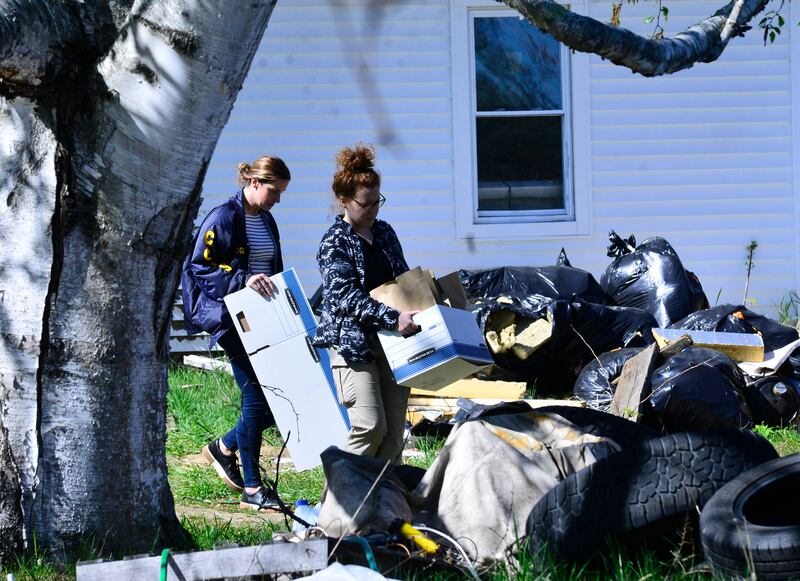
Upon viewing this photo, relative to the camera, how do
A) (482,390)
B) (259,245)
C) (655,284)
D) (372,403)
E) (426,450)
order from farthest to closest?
(655,284), (482,390), (426,450), (259,245), (372,403)

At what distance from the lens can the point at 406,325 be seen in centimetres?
472

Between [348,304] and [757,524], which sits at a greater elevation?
[348,304]

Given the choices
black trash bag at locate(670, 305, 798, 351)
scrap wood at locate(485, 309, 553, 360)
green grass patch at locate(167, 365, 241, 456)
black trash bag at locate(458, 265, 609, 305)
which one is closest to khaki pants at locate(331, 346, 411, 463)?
green grass patch at locate(167, 365, 241, 456)

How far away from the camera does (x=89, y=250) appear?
12.1ft

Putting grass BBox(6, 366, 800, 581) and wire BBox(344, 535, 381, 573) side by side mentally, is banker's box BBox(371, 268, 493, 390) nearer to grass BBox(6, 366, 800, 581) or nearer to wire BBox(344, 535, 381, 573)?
grass BBox(6, 366, 800, 581)

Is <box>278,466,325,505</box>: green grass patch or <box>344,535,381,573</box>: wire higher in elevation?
<box>344,535,381,573</box>: wire

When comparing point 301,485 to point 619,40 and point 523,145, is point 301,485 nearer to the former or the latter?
point 619,40

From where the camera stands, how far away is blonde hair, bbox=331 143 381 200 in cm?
492

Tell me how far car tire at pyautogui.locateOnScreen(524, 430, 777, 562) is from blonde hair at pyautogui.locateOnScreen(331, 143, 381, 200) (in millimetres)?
1941

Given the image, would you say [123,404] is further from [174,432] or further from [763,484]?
[174,432]

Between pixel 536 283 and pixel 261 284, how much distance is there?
3039 millimetres

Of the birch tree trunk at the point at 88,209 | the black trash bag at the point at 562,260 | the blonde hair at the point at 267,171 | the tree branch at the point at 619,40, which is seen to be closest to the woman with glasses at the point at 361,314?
the blonde hair at the point at 267,171

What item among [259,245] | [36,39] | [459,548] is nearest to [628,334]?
[259,245]

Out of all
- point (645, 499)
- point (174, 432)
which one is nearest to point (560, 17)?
point (645, 499)
